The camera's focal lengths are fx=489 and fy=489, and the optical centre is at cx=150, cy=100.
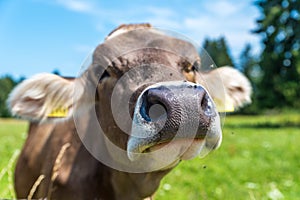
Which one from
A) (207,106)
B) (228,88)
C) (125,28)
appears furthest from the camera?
(228,88)

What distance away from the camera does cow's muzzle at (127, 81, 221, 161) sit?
2.46 meters

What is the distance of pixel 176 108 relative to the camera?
8.02 feet

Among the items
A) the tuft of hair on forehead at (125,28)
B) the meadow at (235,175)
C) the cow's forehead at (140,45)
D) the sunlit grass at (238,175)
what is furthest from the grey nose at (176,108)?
the sunlit grass at (238,175)

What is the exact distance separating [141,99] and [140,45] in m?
0.86

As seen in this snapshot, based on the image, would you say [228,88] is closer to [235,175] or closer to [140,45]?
[140,45]

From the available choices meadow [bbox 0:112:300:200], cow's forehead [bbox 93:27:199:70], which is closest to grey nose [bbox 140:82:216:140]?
cow's forehead [bbox 93:27:199:70]

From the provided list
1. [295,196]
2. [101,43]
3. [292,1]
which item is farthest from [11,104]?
[292,1]

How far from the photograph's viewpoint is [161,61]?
9.95 feet

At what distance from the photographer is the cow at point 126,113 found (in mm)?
2535

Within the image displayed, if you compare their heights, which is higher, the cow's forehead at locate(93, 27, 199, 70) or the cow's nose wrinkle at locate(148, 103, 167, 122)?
the cow's forehead at locate(93, 27, 199, 70)

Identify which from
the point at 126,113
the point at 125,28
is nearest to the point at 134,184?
the point at 126,113

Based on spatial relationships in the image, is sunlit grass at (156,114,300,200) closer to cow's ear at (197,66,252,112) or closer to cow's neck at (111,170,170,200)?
cow's ear at (197,66,252,112)

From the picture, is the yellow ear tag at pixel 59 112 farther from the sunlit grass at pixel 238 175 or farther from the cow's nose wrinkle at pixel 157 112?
the sunlit grass at pixel 238 175

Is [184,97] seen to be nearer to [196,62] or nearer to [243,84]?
[196,62]
